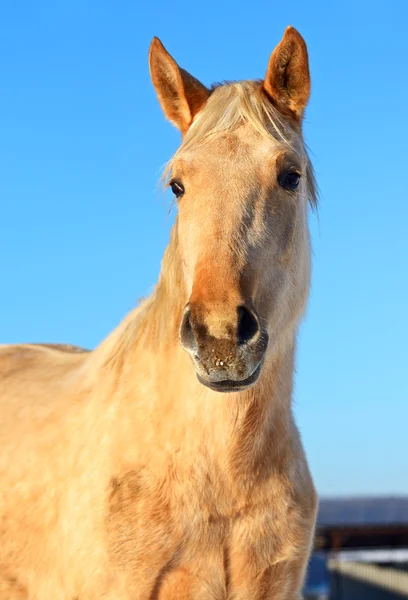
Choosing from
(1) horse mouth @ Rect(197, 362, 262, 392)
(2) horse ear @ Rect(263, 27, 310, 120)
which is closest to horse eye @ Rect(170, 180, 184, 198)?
Result: (2) horse ear @ Rect(263, 27, 310, 120)

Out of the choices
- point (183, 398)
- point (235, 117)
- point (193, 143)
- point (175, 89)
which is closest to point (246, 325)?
point (183, 398)

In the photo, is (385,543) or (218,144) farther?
(385,543)

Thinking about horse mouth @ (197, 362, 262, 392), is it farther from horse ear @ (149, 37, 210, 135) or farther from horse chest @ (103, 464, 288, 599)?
horse ear @ (149, 37, 210, 135)

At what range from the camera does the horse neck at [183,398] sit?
4.71m

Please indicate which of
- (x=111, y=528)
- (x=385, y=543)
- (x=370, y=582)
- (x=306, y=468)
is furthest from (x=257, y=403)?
(x=385, y=543)

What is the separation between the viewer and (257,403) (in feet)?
15.9

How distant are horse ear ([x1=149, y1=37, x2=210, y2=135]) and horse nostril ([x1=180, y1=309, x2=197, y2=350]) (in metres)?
1.66

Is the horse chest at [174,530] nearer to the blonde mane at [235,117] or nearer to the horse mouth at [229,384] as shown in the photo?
the horse mouth at [229,384]

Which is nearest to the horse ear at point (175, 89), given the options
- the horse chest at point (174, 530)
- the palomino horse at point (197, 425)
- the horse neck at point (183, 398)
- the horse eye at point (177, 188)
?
the palomino horse at point (197, 425)

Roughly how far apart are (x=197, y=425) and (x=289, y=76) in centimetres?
214

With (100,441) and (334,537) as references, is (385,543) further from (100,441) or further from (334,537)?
(100,441)

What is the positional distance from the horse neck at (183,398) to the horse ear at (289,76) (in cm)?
104

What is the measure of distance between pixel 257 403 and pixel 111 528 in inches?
41.2

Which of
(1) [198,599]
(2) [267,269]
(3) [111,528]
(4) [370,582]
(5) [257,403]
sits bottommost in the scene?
(4) [370,582]
